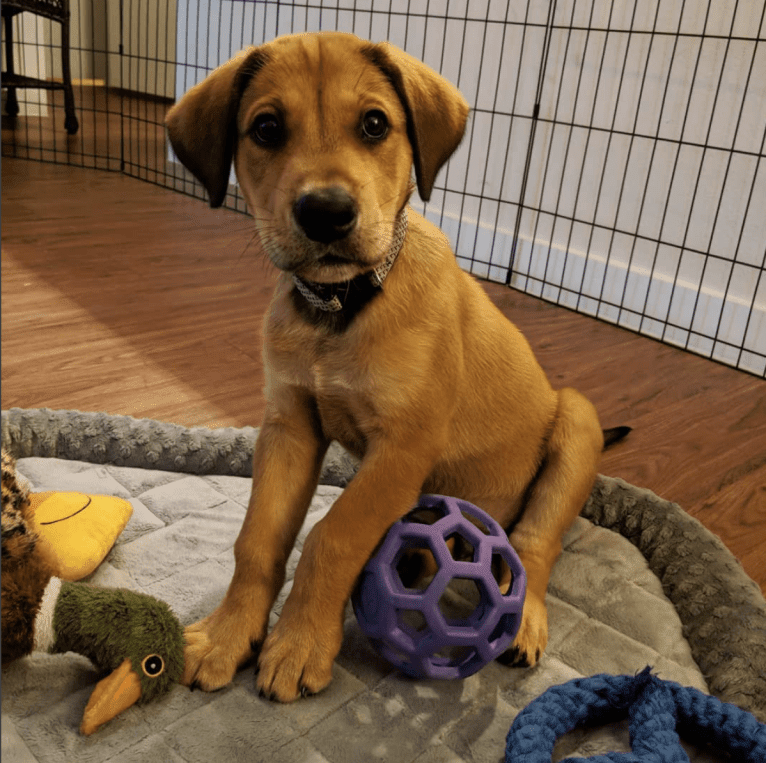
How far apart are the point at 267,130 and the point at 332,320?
0.36 m

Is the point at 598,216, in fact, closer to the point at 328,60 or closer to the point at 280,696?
the point at 328,60

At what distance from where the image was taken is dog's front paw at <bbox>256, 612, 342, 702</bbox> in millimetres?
1455

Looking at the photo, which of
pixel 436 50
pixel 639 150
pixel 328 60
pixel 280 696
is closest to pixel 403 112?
pixel 328 60

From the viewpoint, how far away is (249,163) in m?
1.49

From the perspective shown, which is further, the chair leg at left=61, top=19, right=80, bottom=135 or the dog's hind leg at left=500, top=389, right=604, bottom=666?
the chair leg at left=61, top=19, right=80, bottom=135

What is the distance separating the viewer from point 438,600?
4.95 feet

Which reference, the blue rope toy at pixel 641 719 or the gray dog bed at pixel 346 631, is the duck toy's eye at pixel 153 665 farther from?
the blue rope toy at pixel 641 719

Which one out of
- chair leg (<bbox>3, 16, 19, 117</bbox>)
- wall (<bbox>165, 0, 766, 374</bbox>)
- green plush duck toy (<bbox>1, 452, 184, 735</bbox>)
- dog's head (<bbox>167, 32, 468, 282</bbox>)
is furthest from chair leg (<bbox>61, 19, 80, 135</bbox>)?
green plush duck toy (<bbox>1, 452, 184, 735</bbox>)

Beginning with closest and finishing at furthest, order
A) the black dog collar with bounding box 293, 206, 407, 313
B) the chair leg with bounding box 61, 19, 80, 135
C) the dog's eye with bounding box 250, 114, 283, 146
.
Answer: the dog's eye with bounding box 250, 114, 283, 146
the black dog collar with bounding box 293, 206, 407, 313
the chair leg with bounding box 61, 19, 80, 135

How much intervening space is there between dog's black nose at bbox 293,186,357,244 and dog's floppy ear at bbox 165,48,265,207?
1.00 ft

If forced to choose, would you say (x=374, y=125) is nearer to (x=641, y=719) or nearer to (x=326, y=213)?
(x=326, y=213)

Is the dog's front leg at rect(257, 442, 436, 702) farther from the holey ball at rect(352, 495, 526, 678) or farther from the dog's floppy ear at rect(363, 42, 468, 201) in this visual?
the dog's floppy ear at rect(363, 42, 468, 201)

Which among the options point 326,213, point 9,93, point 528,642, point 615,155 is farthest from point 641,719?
point 9,93

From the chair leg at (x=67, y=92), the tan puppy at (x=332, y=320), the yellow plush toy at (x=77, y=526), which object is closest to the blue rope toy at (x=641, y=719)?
the tan puppy at (x=332, y=320)
